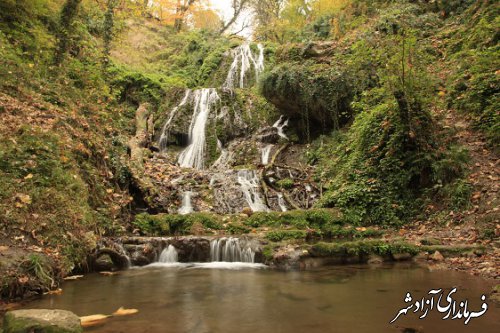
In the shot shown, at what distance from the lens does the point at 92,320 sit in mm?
4160

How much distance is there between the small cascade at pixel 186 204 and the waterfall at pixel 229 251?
11.5ft

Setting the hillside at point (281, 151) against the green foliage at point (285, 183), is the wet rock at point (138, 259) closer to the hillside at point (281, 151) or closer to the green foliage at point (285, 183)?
the hillside at point (281, 151)

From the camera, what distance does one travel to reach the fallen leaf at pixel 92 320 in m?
4.02

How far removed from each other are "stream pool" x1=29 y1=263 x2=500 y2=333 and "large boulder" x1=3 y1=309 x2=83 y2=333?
1.58ft

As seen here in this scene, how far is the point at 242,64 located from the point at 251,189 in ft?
47.9

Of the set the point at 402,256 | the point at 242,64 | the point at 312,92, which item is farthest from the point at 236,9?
the point at 402,256

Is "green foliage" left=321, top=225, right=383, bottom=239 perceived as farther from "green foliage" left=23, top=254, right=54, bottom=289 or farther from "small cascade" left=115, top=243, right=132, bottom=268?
"green foliage" left=23, top=254, right=54, bottom=289

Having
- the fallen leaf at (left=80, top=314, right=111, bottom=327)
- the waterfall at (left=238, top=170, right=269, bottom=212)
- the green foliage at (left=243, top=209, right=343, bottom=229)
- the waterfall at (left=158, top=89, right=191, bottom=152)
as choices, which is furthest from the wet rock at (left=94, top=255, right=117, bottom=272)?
the waterfall at (left=158, top=89, right=191, bottom=152)

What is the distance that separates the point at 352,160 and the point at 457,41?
655 cm

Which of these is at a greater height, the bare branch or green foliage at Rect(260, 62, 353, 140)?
the bare branch

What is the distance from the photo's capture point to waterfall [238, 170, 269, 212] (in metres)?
12.0

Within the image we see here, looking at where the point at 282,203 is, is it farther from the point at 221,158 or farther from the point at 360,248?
the point at 221,158

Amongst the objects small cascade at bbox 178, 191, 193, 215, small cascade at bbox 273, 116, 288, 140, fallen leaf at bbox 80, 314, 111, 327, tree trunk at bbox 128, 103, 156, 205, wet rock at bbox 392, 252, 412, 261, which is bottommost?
fallen leaf at bbox 80, 314, 111, 327

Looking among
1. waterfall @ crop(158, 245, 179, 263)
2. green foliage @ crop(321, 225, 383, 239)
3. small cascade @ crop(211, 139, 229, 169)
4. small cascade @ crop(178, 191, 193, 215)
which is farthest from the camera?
small cascade @ crop(211, 139, 229, 169)
